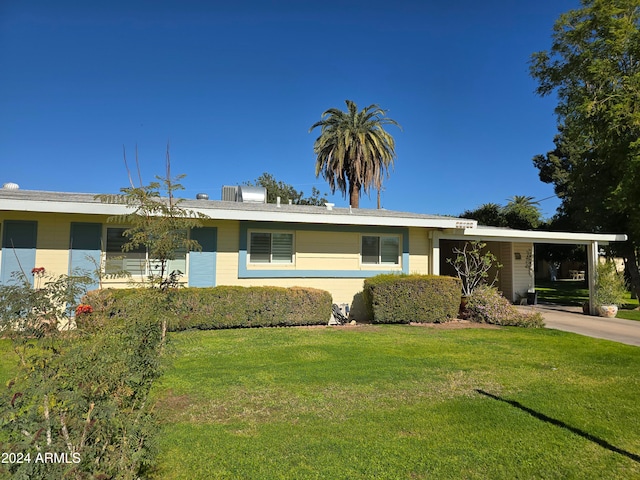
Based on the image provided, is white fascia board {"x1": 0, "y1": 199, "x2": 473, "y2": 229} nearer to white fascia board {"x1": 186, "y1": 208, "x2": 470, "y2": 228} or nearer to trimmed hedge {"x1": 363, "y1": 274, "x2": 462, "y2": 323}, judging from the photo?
white fascia board {"x1": 186, "y1": 208, "x2": 470, "y2": 228}

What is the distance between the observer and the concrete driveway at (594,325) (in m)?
9.20

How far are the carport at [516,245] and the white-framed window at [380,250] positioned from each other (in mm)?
1208

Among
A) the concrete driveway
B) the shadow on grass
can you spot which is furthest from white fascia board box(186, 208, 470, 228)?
the shadow on grass

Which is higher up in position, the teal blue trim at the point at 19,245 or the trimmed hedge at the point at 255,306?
the teal blue trim at the point at 19,245

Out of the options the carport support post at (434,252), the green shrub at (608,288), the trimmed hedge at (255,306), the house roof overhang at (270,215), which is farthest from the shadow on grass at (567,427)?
the green shrub at (608,288)

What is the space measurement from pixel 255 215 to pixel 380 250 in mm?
4143

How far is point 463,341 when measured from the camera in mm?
8148

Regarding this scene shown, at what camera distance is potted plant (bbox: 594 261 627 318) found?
495 inches

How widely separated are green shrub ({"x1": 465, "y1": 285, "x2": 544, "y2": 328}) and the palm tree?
1178 centimetres

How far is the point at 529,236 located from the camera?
41.1 ft

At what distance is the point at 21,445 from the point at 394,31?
46.9 feet

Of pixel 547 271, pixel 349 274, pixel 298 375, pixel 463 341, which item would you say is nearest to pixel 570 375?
pixel 463 341

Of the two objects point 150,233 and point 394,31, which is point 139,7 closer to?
point 394,31

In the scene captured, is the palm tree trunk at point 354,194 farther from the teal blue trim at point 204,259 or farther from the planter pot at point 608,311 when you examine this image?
the teal blue trim at point 204,259
